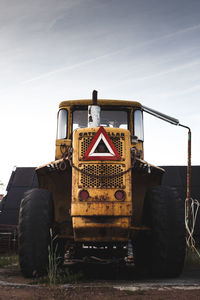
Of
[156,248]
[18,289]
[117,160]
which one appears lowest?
[18,289]

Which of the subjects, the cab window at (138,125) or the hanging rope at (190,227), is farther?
the hanging rope at (190,227)

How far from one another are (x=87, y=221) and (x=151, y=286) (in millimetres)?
1120

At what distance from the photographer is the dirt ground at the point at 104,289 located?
4.00 meters

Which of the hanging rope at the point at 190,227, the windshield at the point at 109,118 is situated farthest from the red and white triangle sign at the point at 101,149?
the hanging rope at the point at 190,227

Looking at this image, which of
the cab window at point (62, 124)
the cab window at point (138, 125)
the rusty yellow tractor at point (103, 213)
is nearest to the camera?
the rusty yellow tractor at point (103, 213)

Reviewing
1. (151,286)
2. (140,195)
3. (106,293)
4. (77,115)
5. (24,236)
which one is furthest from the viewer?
(77,115)

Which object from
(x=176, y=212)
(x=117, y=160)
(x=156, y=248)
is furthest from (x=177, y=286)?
(x=117, y=160)

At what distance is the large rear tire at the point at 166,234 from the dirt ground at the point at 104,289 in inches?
7.8

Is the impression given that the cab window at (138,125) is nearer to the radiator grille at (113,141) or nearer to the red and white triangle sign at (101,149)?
the radiator grille at (113,141)

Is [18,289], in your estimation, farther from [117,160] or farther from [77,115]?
[77,115]

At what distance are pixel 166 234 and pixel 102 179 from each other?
118 cm

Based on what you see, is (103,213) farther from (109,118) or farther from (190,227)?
(190,227)

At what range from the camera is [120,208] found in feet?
15.7

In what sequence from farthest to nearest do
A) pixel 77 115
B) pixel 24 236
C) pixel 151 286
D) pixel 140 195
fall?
pixel 77 115 → pixel 140 195 → pixel 24 236 → pixel 151 286
